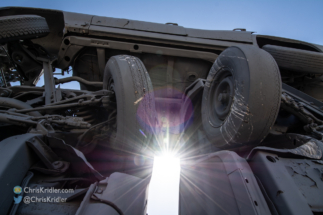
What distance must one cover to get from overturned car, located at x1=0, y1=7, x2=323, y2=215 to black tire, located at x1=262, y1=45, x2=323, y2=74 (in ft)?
0.05

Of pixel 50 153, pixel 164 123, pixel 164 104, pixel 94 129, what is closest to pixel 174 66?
pixel 164 104

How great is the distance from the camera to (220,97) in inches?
80.4

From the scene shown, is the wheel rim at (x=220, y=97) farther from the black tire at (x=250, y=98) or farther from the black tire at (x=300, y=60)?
the black tire at (x=300, y=60)

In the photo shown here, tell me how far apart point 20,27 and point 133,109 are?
6.06ft

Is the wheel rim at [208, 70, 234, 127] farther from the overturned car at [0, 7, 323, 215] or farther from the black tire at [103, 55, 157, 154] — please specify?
the black tire at [103, 55, 157, 154]

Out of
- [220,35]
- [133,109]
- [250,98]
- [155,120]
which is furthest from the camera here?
[220,35]

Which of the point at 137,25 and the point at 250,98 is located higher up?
the point at 137,25

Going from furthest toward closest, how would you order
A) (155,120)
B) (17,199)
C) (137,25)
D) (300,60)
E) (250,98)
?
(137,25) → (300,60) → (155,120) → (250,98) → (17,199)

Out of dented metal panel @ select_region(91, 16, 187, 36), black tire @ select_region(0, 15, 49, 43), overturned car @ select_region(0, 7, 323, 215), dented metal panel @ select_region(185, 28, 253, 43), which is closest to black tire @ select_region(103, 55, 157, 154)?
overturned car @ select_region(0, 7, 323, 215)

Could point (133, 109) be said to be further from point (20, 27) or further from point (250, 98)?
point (20, 27)

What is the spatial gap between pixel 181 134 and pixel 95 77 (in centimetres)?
175

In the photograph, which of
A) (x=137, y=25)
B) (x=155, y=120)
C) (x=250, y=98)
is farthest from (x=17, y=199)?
(x=137, y=25)

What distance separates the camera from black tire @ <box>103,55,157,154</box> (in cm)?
176

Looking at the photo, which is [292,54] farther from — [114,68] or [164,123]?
[114,68]
